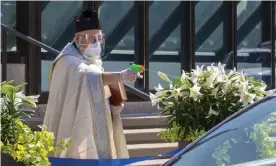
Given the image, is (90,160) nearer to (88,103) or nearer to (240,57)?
(88,103)

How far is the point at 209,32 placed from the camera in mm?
12203

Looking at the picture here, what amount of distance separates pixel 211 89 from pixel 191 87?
0.18 meters

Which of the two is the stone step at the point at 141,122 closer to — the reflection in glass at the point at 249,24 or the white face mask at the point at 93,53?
the reflection in glass at the point at 249,24

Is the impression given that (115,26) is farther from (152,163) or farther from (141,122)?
(152,163)

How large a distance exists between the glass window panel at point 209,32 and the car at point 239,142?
22.3ft

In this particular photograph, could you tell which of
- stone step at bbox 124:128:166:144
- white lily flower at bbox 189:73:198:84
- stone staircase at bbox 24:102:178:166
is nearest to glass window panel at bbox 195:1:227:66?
stone staircase at bbox 24:102:178:166

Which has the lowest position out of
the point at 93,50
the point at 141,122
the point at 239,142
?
the point at 141,122

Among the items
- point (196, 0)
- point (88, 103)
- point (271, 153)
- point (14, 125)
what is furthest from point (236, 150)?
point (196, 0)

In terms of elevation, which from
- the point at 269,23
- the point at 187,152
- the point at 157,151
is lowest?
Answer: the point at 157,151

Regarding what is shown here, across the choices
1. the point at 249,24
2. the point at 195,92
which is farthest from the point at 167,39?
the point at 195,92

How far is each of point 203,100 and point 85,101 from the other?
1.07 meters

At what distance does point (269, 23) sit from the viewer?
41.0 feet

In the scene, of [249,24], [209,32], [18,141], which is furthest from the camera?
[249,24]

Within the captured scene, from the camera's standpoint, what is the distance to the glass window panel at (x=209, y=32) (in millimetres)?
12141
